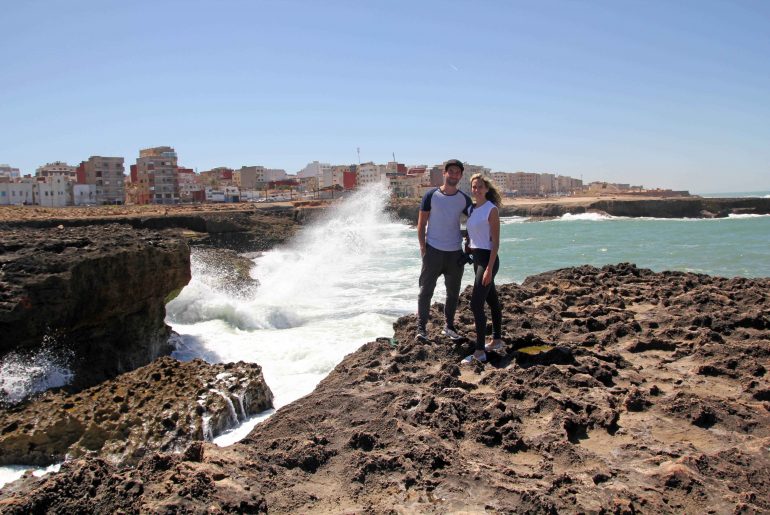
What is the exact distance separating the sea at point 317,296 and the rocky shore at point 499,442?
2763mm

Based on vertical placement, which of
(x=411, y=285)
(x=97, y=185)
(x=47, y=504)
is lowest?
(x=411, y=285)

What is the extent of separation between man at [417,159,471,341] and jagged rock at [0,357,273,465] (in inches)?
103

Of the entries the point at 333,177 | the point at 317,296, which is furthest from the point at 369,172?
the point at 317,296

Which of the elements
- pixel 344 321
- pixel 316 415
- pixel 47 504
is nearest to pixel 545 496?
pixel 316 415

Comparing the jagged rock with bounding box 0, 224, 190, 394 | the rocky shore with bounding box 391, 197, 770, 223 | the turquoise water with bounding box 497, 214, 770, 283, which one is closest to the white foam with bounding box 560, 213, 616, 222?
the rocky shore with bounding box 391, 197, 770, 223

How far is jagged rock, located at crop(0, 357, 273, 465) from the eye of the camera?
6.48 metres

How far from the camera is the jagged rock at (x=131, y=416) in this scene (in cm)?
648

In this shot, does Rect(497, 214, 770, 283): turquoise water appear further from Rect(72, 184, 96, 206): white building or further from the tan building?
the tan building

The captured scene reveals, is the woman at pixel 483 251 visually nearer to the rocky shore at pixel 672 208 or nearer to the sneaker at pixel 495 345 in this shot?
the sneaker at pixel 495 345

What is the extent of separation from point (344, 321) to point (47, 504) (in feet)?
34.3

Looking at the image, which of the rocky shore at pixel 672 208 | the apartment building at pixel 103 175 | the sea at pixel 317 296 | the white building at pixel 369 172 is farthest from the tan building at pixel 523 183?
the sea at pixel 317 296

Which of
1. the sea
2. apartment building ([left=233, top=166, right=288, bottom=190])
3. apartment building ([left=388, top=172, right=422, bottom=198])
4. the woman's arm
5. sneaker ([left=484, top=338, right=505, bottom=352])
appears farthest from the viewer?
apartment building ([left=233, top=166, right=288, bottom=190])

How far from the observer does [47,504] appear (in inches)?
112

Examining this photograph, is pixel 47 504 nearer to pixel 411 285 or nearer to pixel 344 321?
pixel 344 321
